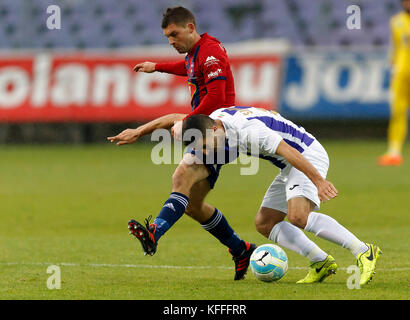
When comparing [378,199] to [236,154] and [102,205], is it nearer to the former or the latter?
[102,205]

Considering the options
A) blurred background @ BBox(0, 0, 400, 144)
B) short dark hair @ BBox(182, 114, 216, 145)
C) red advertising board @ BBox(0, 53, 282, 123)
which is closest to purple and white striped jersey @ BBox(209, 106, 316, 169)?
short dark hair @ BBox(182, 114, 216, 145)

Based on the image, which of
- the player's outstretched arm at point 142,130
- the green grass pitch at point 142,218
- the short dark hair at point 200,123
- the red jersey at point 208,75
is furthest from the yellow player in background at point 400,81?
the short dark hair at point 200,123

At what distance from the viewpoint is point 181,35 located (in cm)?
710

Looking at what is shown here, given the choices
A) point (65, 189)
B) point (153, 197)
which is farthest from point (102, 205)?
point (65, 189)

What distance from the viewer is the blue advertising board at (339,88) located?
20078 millimetres

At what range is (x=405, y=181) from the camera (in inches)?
528

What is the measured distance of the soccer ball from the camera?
6.39 metres

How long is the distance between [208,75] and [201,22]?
16.2 meters

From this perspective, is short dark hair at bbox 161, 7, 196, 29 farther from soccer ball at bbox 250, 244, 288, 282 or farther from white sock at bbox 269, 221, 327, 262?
soccer ball at bbox 250, 244, 288, 282

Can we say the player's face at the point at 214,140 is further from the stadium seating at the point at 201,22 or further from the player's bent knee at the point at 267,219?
the stadium seating at the point at 201,22

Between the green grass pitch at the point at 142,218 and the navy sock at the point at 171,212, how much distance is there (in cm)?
43

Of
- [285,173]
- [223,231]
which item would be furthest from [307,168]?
[223,231]

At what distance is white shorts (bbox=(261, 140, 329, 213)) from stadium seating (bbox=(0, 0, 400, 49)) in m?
16.0

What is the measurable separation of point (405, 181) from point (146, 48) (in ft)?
31.0
